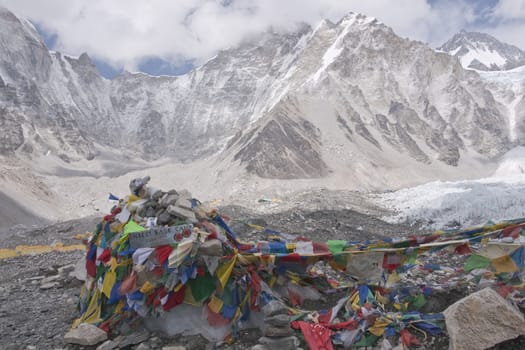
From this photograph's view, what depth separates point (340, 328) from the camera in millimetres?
5062

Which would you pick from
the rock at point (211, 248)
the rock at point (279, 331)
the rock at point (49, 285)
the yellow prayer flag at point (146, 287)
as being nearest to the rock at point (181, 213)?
the rock at point (211, 248)

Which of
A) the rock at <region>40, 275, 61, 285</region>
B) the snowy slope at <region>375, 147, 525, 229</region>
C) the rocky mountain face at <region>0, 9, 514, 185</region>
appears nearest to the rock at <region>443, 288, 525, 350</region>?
the rock at <region>40, 275, 61, 285</region>

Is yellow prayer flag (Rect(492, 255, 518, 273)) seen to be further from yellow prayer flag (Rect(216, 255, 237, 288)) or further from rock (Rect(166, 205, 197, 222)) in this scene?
rock (Rect(166, 205, 197, 222))

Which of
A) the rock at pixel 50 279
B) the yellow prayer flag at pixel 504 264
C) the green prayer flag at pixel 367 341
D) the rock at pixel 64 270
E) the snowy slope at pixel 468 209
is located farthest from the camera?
the snowy slope at pixel 468 209

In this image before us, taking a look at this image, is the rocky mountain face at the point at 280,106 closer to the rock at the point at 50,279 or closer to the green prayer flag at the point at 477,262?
the rock at the point at 50,279

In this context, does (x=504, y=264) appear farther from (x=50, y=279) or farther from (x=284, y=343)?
(x=50, y=279)

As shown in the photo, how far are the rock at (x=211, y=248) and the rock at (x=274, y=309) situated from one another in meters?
0.93

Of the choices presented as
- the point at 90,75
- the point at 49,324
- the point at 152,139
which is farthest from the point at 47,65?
the point at 49,324

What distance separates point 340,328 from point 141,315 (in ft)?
8.48

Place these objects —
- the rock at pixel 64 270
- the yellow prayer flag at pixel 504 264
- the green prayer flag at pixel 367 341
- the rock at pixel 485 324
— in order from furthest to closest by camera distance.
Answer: the rock at pixel 64 270, the yellow prayer flag at pixel 504 264, the green prayer flag at pixel 367 341, the rock at pixel 485 324

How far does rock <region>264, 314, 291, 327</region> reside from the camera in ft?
17.0

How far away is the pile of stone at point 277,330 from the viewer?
499 cm

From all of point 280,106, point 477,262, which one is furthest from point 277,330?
point 280,106

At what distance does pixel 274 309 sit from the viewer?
532 cm
